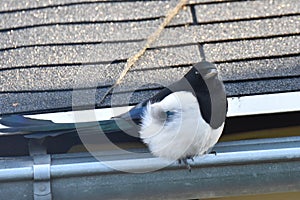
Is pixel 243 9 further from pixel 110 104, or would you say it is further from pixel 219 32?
pixel 110 104

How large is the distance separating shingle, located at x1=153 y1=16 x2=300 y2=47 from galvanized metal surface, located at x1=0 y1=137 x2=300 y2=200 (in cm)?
45

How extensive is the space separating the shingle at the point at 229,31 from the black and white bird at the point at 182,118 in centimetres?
17

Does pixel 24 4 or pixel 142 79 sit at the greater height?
pixel 24 4

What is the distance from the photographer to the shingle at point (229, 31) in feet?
9.09

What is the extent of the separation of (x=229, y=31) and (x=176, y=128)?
15.7 inches

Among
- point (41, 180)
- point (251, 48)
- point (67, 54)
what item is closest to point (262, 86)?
point (251, 48)

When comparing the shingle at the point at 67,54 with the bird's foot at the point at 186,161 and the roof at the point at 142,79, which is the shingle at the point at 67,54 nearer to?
the roof at the point at 142,79

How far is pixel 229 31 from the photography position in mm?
2785

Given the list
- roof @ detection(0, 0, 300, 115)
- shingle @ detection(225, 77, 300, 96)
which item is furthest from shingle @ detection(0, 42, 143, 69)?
shingle @ detection(225, 77, 300, 96)

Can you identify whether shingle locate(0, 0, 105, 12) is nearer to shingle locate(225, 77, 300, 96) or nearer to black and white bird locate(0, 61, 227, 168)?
black and white bird locate(0, 61, 227, 168)

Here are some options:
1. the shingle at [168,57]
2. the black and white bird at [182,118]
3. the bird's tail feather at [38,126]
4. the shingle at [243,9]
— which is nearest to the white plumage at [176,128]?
the black and white bird at [182,118]

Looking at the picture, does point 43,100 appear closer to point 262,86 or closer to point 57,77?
point 57,77

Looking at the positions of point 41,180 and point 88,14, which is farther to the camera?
point 88,14

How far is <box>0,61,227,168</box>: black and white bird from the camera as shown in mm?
2570
